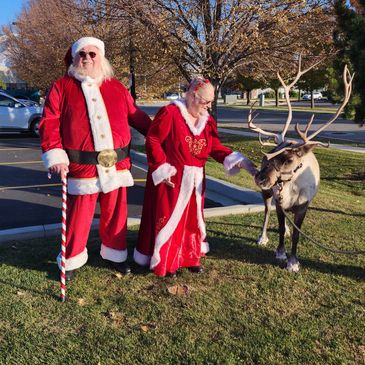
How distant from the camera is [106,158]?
4.13m

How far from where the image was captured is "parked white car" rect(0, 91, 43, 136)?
17.2 meters

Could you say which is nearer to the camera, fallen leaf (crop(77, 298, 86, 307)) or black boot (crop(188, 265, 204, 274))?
fallen leaf (crop(77, 298, 86, 307))

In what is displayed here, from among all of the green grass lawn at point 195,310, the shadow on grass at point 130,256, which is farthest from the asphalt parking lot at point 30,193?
the green grass lawn at point 195,310

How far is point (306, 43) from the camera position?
1169cm

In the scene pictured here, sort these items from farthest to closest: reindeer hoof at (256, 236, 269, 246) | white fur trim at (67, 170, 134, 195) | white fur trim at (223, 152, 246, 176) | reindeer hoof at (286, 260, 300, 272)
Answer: reindeer hoof at (256, 236, 269, 246) < reindeer hoof at (286, 260, 300, 272) < white fur trim at (223, 152, 246, 176) < white fur trim at (67, 170, 134, 195)

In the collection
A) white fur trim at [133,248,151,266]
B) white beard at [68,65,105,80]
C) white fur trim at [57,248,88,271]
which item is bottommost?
white fur trim at [133,248,151,266]

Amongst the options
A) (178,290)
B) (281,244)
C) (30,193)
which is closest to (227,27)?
(30,193)

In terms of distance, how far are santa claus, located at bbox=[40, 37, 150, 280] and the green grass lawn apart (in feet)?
1.79

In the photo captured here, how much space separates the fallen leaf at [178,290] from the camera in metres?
4.08

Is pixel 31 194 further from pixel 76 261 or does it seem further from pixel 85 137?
pixel 85 137

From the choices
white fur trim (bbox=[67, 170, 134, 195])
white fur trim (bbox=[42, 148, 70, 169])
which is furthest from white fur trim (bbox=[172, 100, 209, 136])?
white fur trim (bbox=[42, 148, 70, 169])

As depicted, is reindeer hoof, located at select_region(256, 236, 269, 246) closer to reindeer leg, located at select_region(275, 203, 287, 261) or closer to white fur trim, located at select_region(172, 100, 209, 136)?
reindeer leg, located at select_region(275, 203, 287, 261)

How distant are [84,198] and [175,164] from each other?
902 millimetres

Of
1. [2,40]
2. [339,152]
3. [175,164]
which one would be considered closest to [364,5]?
[339,152]
